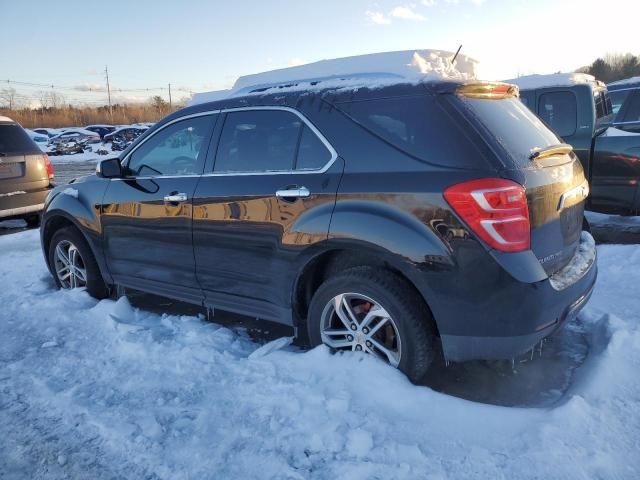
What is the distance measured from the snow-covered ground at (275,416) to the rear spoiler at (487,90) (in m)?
1.58

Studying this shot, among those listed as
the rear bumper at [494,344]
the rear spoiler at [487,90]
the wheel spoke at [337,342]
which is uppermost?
the rear spoiler at [487,90]

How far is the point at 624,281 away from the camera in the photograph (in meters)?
4.56

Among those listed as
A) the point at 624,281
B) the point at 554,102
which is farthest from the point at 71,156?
the point at 624,281

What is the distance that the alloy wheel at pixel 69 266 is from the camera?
4.82 meters

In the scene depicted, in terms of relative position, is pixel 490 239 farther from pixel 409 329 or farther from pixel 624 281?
pixel 624 281

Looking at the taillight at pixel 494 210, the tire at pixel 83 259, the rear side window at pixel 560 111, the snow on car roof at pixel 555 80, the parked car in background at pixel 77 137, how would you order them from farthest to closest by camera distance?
the parked car in background at pixel 77 137 → the snow on car roof at pixel 555 80 → the rear side window at pixel 560 111 → the tire at pixel 83 259 → the taillight at pixel 494 210

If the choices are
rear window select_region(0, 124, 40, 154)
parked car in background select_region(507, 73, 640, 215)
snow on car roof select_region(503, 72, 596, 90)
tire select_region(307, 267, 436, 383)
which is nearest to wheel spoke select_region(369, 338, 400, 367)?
tire select_region(307, 267, 436, 383)

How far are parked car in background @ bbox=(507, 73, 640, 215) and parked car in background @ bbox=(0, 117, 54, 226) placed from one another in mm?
7156

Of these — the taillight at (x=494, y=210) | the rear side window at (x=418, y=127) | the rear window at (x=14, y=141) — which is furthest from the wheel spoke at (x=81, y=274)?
the rear window at (x=14, y=141)

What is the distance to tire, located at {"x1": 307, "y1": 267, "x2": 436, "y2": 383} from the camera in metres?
2.82

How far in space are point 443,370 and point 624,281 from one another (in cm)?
236

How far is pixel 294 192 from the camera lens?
123 inches

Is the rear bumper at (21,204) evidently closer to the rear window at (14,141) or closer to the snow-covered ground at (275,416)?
the rear window at (14,141)

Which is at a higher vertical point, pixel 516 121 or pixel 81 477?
pixel 516 121
